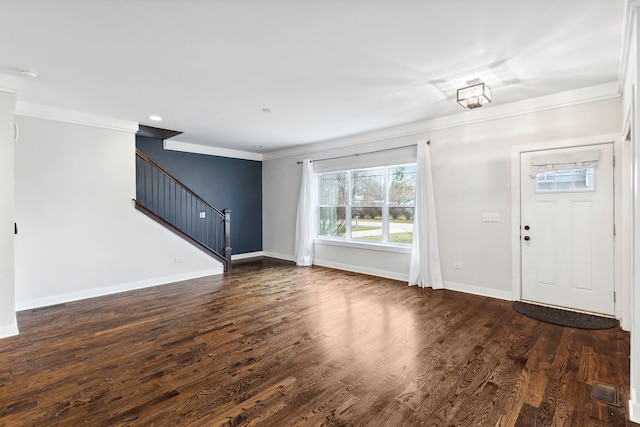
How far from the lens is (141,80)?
3305mm

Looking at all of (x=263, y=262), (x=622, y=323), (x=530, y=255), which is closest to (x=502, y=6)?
(x=530, y=255)

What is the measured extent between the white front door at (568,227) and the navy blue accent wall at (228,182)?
578cm

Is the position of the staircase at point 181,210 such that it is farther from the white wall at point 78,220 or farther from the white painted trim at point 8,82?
the white painted trim at point 8,82

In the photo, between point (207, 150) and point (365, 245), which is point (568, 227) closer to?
point (365, 245)

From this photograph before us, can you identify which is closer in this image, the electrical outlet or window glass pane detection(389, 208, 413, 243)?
the electrical outlet

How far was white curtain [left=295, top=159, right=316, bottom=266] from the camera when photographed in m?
6.73

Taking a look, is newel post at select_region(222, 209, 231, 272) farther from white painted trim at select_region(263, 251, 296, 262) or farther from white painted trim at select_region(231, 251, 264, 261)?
white painted trim at select_region(263, 251, 296, 262)

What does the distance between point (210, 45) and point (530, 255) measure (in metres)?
4.42

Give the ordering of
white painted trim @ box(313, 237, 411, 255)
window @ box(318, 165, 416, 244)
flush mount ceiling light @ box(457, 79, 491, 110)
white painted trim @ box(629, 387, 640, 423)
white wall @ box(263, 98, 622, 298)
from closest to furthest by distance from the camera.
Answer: white painted trim @ box(629, 387, 640, 423)
flush mount ceiling light @ box(457, 79, 491, 110)
white wall @ box(263, 98, 622, 298)
white painted trim @ box(313, 237, 411, 255)
window @ box(318, 165, 416, 244)

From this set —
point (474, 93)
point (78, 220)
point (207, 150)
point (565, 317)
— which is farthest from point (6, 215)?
point (565, 317)

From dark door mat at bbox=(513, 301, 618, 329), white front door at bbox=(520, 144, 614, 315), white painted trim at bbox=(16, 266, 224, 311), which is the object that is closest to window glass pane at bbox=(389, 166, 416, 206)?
white front door at bbox=(520, 144, 614, 315)

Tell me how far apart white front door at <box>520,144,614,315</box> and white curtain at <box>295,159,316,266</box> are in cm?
392

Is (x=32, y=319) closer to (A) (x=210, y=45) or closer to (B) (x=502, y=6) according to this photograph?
(A) (x=210, y=45)

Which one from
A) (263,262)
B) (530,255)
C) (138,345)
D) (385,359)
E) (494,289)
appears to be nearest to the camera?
(385,359)
